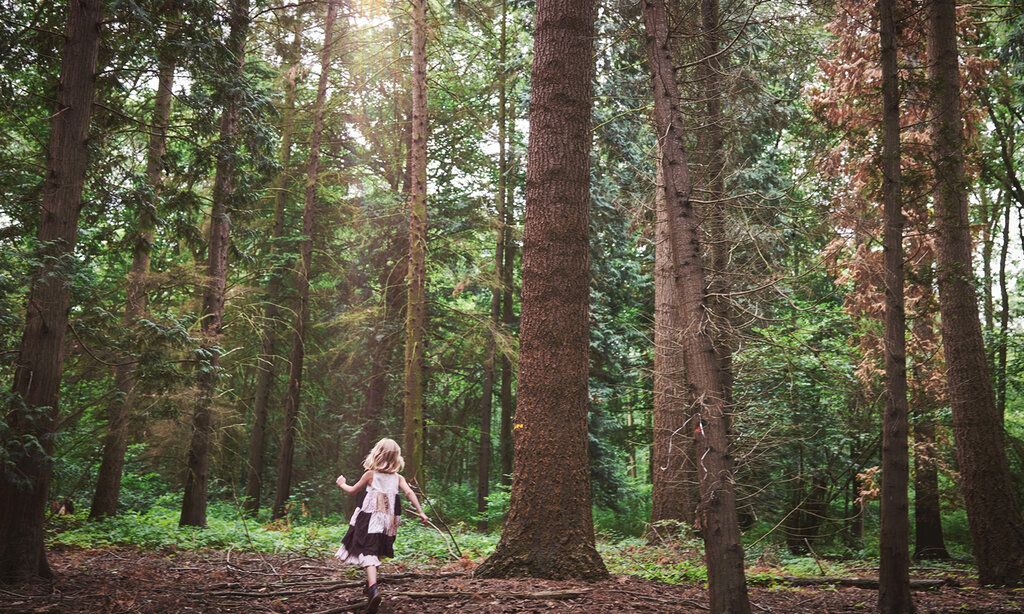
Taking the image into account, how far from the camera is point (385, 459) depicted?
7195mm

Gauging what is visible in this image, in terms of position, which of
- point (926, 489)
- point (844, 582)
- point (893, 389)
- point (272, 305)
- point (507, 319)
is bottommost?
point (844, 582)

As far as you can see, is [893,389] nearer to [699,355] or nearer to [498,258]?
[699,355]

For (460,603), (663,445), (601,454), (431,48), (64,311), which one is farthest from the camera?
(601,454)

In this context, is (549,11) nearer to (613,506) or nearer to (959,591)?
(959,591)

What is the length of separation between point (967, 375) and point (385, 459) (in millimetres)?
6928

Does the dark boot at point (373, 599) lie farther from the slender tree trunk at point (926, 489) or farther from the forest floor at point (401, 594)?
the slender tree trunk at point (926, 489)

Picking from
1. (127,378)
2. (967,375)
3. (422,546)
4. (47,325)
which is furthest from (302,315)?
(967,375)

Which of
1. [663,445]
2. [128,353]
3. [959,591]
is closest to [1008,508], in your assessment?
[959,591]

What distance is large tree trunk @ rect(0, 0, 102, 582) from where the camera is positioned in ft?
23.2

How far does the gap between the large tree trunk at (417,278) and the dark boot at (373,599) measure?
5469 millimetres

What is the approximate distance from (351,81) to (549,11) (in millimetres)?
9909

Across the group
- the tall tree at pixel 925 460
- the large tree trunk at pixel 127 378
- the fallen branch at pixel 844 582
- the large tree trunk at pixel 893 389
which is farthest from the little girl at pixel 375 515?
the tall tree at pixel 925 460

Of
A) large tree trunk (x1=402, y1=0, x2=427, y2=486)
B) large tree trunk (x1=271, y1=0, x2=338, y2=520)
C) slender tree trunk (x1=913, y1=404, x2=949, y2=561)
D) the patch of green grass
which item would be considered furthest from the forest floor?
large tree trunk (x1=271, y1=0, x2=338, y2=520)

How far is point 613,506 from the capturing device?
66.5 ft
